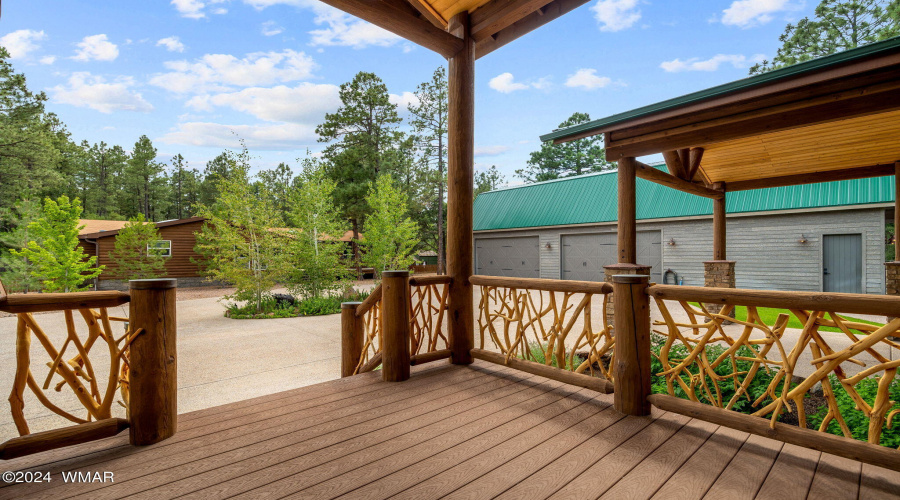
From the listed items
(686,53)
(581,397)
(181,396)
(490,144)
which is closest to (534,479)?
(581,397)

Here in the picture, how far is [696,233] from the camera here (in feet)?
43.1

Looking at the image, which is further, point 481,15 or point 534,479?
point 481,15

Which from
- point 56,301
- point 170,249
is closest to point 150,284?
point 56,301

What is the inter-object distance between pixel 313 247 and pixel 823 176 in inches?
475

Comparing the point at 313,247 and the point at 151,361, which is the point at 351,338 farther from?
the point at 313,247

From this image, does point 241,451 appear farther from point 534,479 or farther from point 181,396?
point 181,396

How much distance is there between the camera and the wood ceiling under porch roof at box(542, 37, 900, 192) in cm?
344

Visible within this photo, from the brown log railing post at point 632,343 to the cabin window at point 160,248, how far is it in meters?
18.8

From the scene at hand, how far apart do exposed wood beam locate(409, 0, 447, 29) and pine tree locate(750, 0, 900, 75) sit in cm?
2129

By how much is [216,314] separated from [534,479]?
38.0 feet

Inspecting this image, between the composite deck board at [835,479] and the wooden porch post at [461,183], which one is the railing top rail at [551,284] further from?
the composite deck board at [835,479]

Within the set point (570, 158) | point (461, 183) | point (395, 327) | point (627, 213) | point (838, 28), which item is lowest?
point (395, 327)

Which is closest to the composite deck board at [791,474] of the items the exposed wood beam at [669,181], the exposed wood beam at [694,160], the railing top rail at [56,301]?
the railing top rail at [56,301]

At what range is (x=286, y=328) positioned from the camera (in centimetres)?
918
